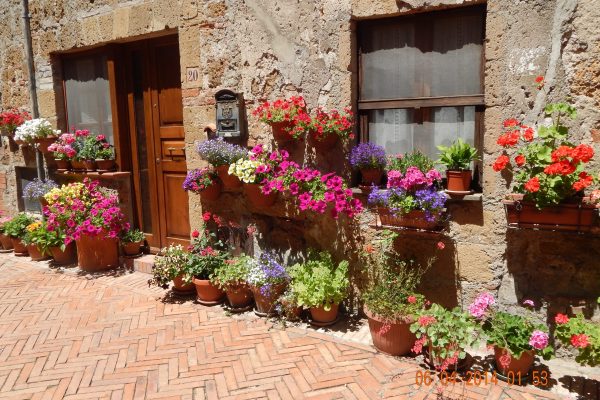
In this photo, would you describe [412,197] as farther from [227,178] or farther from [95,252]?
[95,252]

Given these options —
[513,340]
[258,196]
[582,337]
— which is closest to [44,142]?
[258,196]

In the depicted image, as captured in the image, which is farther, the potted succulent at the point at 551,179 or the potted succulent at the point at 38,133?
the potted succulent at the point at 38,133

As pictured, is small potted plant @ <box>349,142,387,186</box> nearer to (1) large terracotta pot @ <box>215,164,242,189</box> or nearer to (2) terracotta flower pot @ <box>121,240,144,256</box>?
(1) large terracotta pot @ <box>215,164,242,189</box>

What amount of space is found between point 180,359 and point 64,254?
323 cm

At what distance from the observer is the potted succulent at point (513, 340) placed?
303 centimetres

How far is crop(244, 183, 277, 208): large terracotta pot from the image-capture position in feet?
14.2

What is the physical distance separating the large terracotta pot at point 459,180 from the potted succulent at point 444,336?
934 mm

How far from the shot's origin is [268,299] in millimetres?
4160

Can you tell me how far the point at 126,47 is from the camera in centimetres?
564

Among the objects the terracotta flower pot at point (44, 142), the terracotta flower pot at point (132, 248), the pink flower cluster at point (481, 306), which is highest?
the terracotta flower pot at point (44, 142)

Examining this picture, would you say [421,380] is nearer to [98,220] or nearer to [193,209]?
[193,209]

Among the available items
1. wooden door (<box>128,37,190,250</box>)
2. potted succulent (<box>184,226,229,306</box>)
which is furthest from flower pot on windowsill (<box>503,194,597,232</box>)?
wooden door (<box>128,37,190,250</box>)

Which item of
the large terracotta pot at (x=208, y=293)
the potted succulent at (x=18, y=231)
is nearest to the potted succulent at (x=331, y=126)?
the large terracotta pot at (x=208, y=293)

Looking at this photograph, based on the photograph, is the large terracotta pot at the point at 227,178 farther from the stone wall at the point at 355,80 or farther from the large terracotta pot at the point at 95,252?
the large terracotta pot at the point at 95,252
